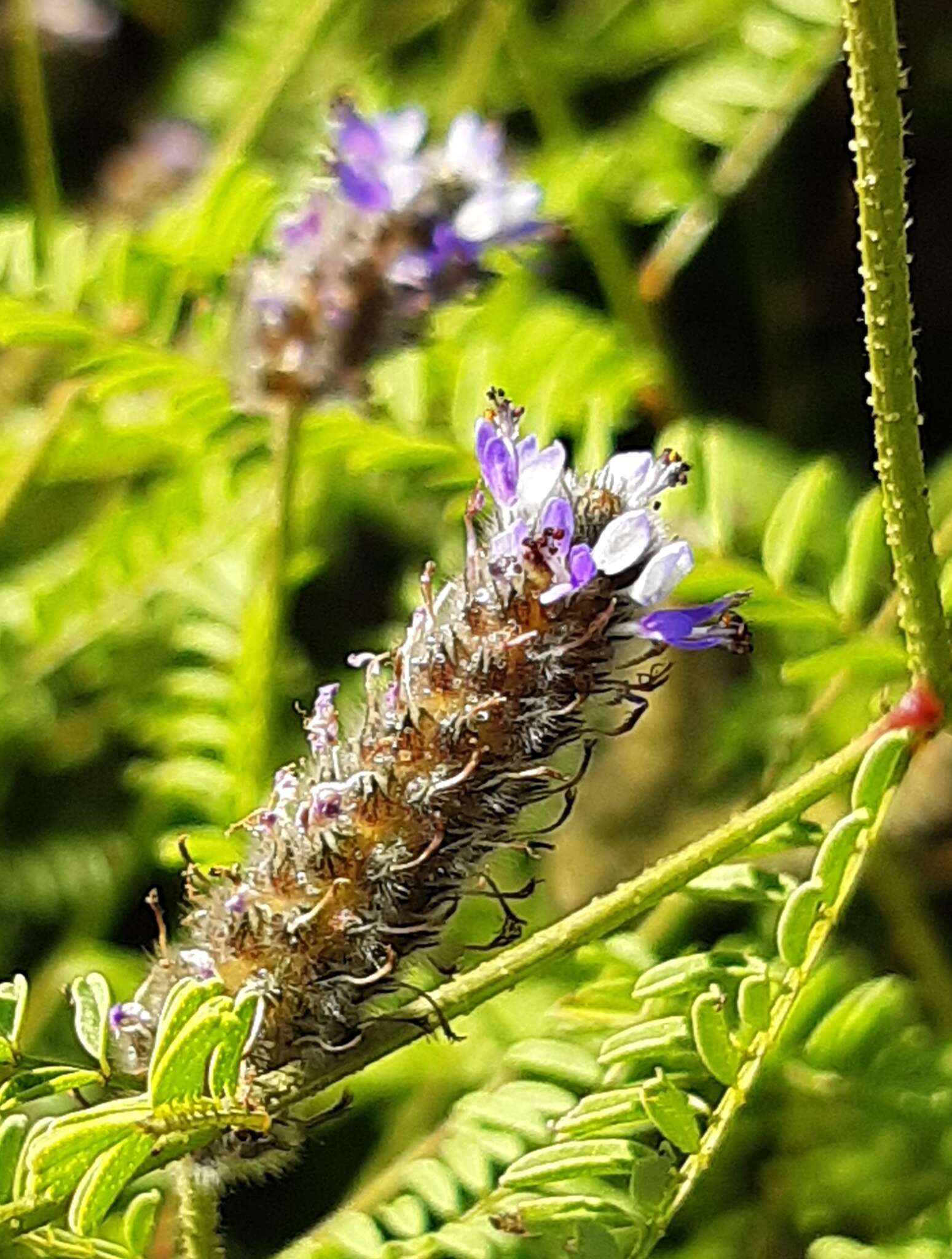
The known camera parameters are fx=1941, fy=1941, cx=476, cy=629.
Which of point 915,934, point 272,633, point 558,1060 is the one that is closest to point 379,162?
point 272,633

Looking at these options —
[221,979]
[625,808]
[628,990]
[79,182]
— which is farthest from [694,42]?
[221,979]

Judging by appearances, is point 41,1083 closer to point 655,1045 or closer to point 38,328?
point 655,1045

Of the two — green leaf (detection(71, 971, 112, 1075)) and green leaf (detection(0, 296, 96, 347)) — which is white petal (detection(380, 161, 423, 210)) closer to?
green leaf (detection(0, 296, 96, 347))

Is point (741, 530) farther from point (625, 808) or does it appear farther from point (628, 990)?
point (628, 990)

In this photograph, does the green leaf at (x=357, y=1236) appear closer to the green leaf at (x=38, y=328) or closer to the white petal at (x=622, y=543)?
the white petal at (x=622, y=543)

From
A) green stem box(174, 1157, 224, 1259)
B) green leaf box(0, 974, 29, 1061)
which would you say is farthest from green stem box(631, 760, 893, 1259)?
green leaf box(0, 974, 29, 1061)

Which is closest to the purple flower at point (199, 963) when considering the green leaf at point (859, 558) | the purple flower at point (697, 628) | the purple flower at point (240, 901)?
the purple flower at point (240, 901)
